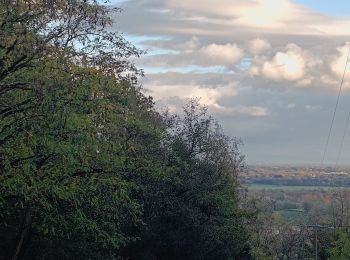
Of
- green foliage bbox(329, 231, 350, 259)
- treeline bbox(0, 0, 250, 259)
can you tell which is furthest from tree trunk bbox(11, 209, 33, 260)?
green foliage bbox(329, 231, 350, 259)

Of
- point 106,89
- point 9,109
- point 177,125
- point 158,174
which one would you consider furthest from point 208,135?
point 9,109

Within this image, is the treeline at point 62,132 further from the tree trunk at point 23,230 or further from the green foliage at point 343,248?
the green foliage at point 343,248

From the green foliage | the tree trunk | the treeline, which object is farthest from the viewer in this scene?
the green foliage

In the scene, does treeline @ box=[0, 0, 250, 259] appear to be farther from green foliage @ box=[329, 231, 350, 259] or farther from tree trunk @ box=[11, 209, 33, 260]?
green foliage @ box=[329, 231, 350, 259]

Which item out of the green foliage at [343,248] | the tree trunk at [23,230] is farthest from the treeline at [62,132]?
the green foliage at [343,248]

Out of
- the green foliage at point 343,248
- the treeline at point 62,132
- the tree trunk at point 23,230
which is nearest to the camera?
the treeline at point 62,132

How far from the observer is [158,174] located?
85.9 feet

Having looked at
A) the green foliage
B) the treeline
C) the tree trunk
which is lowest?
the green foliage

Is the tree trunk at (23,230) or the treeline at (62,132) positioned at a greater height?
the treeline at (62,132)

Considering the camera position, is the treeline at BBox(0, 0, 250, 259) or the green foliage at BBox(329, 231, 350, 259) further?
the green foliage at BBox(329, 231, 350, 259)

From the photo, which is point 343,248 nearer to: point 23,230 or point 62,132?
point 23,230

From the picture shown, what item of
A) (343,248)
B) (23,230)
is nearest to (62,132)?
(23,230)

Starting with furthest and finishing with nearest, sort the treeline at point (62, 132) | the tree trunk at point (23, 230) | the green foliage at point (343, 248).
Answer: the green foliage at point (343, 248), the tree trunk at point (23, 230), the treeline at point (62, 132)

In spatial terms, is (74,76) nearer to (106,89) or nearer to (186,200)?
(106,89)
